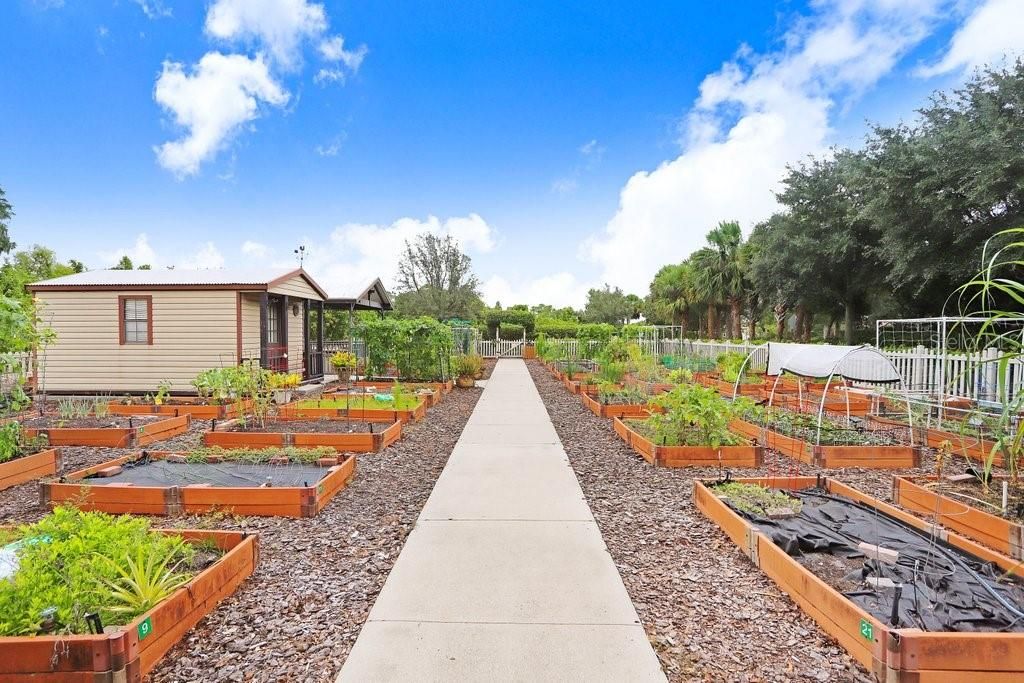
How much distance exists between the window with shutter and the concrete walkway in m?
10.4

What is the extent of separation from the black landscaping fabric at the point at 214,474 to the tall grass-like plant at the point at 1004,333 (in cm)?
471

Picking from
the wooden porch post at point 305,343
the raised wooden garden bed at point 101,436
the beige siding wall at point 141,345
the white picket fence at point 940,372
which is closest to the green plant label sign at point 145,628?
the raised wooden garden bed at point 101,436

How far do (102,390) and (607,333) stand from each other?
1355cm

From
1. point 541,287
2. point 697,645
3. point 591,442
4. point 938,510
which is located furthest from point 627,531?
point 541,287

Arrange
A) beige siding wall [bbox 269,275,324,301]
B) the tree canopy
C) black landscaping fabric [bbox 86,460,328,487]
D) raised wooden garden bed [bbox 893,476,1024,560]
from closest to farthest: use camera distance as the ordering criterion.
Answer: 1. raised wooden garden bed [bbox 893,476,1024,560]
2. black landscaping fabric [bbox 86,460,328,487]
3. beige siding wall [bbox 269,275,324,301]
4. the tree canopy

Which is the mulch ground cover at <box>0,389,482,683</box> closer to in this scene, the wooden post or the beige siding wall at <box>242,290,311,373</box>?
the beige siding wall at <box>242,290,311,373</box>

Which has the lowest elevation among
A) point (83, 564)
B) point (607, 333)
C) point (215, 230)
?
point (83, 564)

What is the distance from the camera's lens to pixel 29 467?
194 inches

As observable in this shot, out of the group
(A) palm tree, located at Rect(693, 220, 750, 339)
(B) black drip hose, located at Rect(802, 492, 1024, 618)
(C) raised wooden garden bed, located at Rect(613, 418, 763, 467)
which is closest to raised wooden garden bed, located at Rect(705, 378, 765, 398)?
(C) raised wooden garden bed, located at Rect(613, 418, 763, 467)

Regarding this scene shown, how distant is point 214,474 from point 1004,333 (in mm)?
5900

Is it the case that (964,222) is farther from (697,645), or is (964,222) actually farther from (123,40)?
(123,40)

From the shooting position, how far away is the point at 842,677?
204 cm

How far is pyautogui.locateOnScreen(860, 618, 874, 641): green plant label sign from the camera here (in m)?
2.05

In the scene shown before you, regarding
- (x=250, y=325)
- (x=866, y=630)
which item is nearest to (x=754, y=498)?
(x=866, y=630)
